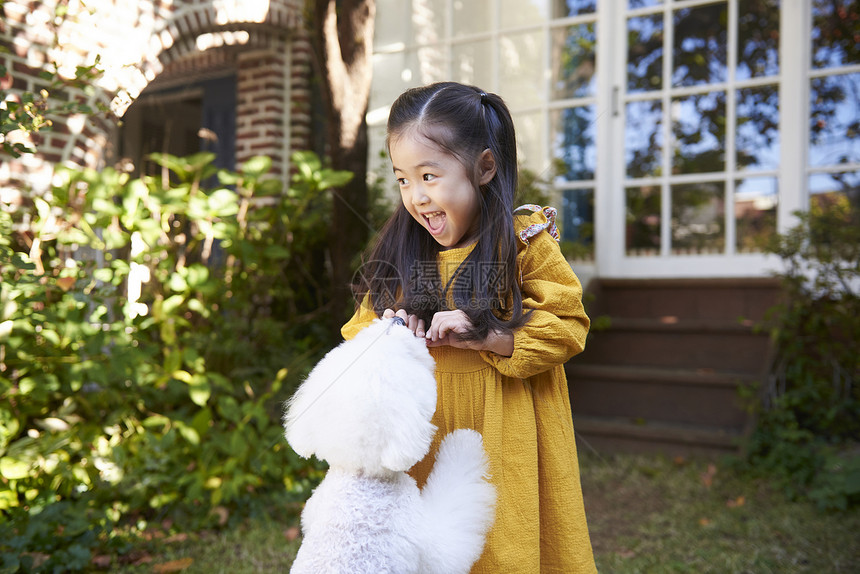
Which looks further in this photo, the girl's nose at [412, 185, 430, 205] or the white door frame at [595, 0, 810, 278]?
the white door frame at [595, 0, 810, 278]

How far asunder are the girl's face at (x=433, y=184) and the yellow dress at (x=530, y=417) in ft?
0.34

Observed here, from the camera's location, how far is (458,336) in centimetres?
125

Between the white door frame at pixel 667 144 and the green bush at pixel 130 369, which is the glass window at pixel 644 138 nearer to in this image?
the white door frame at pixel 667 144

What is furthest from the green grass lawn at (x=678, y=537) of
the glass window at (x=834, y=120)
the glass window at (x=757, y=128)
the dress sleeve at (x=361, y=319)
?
the glass window at (x=834, y=120)

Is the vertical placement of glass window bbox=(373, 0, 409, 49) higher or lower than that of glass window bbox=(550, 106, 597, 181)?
higher

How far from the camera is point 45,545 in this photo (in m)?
2.10

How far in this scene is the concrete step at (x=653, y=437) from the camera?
3348 millimetres

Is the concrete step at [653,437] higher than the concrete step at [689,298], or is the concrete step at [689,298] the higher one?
the concrete step at [689,298]

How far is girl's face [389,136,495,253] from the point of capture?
1276 millimetres

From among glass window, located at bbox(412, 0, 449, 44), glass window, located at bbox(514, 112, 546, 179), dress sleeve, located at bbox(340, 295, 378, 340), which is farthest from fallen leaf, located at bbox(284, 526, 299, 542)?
glass window, located at bbox(412, 0, 449, 44)

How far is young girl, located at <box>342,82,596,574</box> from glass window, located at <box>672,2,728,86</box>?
3.42 m

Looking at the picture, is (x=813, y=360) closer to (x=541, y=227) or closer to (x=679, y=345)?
(x=679, y=345)

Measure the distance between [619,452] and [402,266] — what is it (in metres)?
2.58

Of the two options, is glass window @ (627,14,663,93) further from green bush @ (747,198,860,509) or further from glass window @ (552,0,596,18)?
green bush @ (747,198,860,509)
